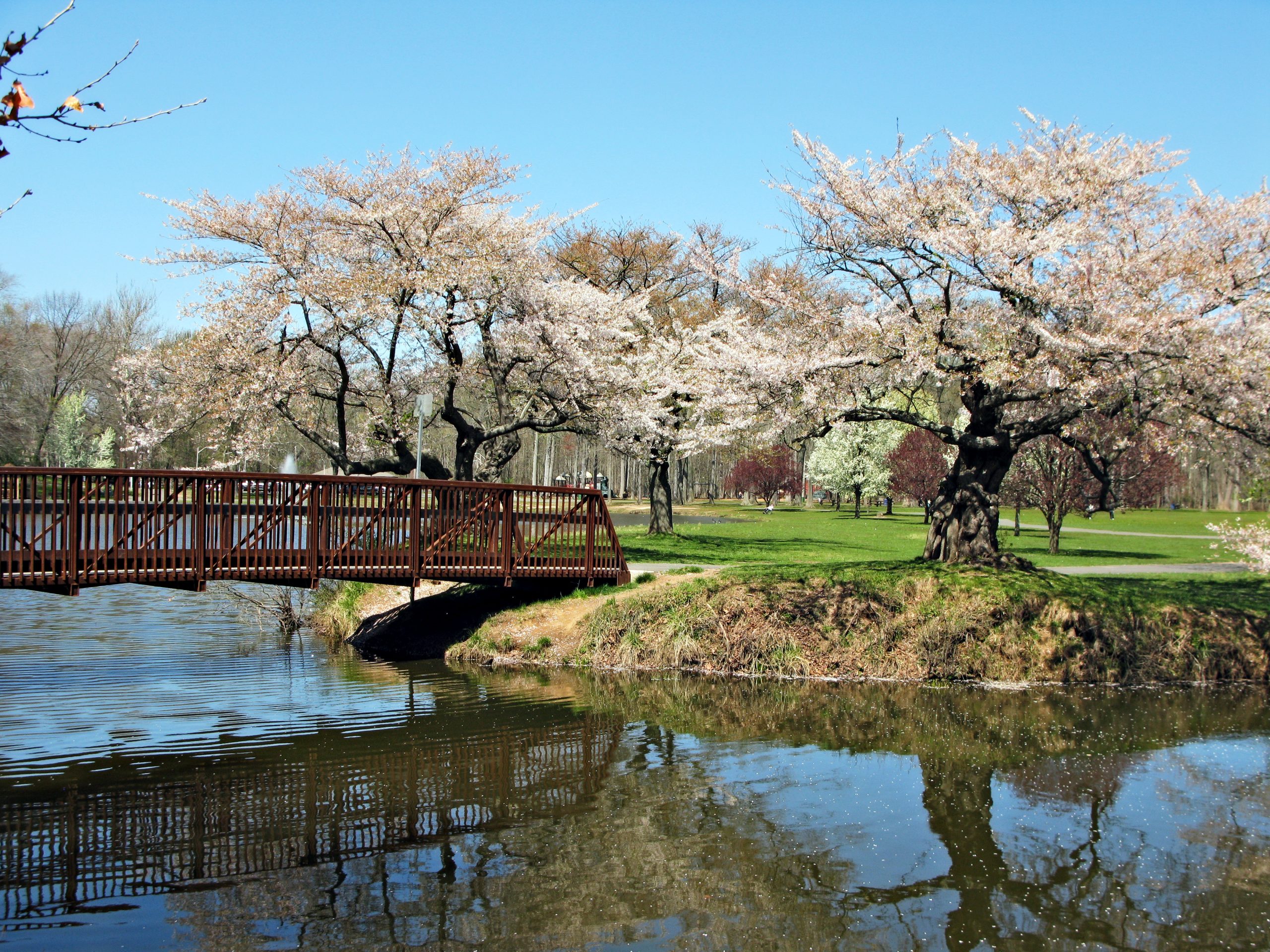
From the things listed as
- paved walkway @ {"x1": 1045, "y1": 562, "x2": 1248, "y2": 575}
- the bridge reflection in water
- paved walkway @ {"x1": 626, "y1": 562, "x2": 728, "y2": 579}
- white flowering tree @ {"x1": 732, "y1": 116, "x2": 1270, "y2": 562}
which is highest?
white flowering tree @ {"x1": 732, "y1": 116, "x2": 1270, "y2": 562}

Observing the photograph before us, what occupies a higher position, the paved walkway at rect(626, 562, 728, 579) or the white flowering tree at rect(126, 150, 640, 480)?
the white flowering tree at rect(126, 150, 640, 480)

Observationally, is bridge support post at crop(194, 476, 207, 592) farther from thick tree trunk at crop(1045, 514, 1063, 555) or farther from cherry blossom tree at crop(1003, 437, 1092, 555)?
cherry blossom tree at crop(1003, 437, 1092, 555)

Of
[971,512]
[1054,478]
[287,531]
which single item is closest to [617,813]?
[287,531]

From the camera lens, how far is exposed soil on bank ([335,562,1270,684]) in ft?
51.9

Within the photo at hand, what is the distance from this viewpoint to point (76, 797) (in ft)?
31.8

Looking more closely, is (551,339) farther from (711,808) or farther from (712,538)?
(711,808)

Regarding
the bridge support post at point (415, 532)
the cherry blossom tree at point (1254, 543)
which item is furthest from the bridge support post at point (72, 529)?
the cherry blossom tree at point (1254, 543)

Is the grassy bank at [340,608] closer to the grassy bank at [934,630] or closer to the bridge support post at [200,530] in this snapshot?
the bridge support post at [200,530]

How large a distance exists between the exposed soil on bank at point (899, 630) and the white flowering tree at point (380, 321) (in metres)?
7.12

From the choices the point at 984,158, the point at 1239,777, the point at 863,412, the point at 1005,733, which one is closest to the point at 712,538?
the point at 863,412

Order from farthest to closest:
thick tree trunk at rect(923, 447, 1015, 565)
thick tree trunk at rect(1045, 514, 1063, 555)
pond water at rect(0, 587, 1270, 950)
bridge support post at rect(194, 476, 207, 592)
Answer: thick tree trunk at rect(1045, 514, 1063, 555) < thick tree trunk at rect(923, 447, 1015, 565) < bridge support post at rect(194, 476, 207, 592) < pond water at rect(0, 587, 1270, 950)

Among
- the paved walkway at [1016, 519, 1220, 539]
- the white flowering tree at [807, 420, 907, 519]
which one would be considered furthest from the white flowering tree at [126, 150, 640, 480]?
the white flowering tree at [807, 420, 907, 519]

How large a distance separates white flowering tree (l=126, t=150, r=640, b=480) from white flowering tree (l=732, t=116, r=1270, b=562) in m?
6.38

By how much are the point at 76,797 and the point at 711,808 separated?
20.0 feet
